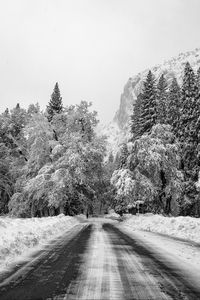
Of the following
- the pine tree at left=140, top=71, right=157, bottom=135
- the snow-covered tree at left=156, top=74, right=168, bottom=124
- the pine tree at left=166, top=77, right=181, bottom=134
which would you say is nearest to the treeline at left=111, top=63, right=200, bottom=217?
the pine tree at left=140, top=71, right=157, bottom=135

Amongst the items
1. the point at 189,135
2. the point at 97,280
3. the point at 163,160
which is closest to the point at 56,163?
the point at 163,160

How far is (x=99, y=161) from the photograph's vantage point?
1304 inches

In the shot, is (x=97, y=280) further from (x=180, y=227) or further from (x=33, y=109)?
(x=33, y=109)

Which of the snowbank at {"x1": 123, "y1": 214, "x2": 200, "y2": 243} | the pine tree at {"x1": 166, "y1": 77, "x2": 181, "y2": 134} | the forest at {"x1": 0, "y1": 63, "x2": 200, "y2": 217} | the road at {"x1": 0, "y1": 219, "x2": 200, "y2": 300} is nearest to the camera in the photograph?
A: the road at {"x1": 0, "y1": 219, "x2": 200, "y2": 300}

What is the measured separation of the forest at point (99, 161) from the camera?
29.5 meters

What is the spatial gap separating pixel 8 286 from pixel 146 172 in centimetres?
2719

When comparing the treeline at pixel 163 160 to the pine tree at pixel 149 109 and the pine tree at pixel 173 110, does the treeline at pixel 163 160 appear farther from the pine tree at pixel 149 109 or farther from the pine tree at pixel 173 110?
the pine tree at pixel 173 110

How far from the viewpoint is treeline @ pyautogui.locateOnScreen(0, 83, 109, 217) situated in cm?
3022

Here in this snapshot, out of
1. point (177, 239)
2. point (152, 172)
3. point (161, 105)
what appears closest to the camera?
point (177, 239)

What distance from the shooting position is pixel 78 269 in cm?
629

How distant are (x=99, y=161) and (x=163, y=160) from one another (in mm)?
7526

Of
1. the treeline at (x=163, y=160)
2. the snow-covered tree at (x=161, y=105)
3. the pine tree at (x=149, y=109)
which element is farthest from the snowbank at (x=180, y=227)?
the snow-covered tree at (x=161, y=105)

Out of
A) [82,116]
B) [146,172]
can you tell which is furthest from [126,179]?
[82,116]

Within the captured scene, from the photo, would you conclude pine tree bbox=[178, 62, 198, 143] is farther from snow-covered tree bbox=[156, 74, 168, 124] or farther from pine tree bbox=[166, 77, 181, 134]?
snow-covered tree bbox=[156, 74, 168, 124]
